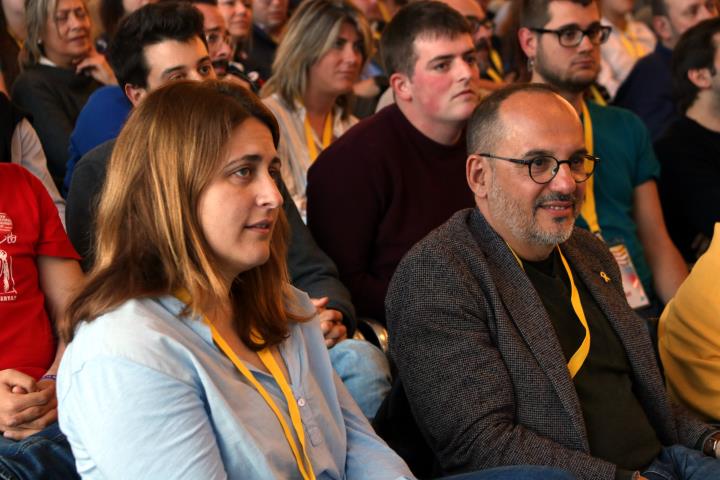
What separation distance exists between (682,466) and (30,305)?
4.91 ft

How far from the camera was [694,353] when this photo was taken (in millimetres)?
2547

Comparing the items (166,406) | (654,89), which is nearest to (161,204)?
(166,406)

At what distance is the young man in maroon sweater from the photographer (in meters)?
3.07

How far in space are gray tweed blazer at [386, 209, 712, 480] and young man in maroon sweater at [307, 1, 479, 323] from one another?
79 cm

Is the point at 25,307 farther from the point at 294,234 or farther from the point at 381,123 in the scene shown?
the point at 381,123

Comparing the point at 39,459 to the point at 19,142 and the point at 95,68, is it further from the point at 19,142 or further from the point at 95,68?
the point at 95,68

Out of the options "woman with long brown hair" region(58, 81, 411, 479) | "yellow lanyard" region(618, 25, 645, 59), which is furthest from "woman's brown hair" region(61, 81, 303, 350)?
"yellow lanyard" region(618, 25, 645, 59)

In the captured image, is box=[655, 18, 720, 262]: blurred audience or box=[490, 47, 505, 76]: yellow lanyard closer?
box=[655, 18, 720, 262]: blurred audience

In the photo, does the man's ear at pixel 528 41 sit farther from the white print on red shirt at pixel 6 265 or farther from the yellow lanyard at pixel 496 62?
the white print on red shirt at pixel 6 265

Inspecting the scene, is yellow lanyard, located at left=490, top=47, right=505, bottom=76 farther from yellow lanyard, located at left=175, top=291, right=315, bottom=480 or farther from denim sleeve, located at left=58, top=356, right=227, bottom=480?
denim sleeve, located at left=58, top=356, right=227, bottom=480

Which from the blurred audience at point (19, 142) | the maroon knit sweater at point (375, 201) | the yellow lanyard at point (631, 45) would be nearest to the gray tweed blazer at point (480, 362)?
the maroon knit sweater at point (375, 201)

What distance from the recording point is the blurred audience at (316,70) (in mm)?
3840

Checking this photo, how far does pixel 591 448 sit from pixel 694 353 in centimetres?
53

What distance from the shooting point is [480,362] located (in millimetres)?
2086
